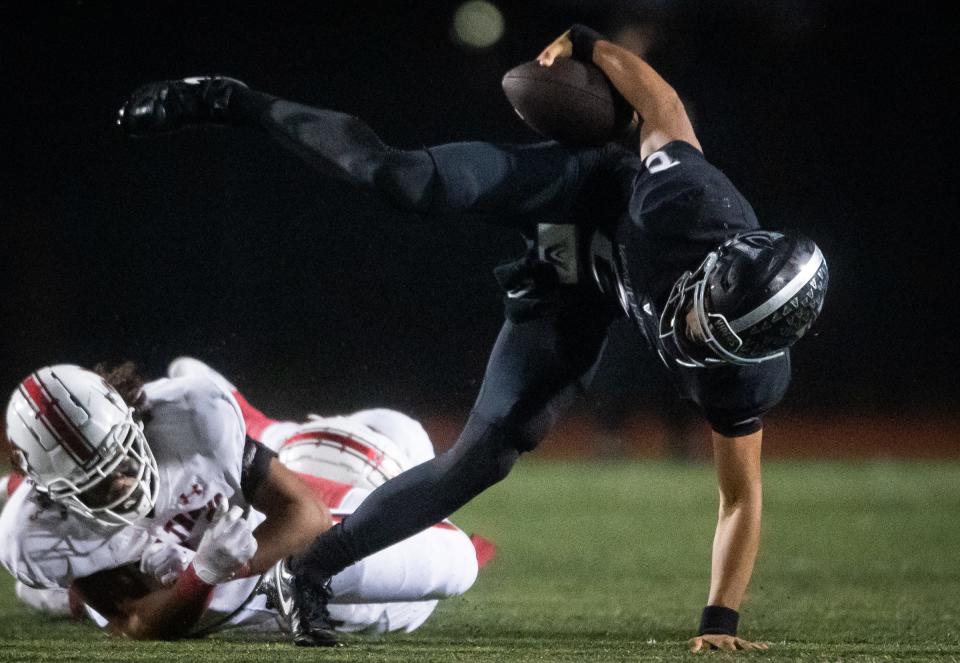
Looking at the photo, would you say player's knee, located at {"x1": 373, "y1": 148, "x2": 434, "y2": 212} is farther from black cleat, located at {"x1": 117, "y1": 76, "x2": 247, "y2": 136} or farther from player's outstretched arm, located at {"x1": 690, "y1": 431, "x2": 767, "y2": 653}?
player's outstretched arm, located at {"x1": 690, "y1": 431, "x2": 767, "y2": 653}

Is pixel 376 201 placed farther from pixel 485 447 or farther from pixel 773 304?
pixel 773 304

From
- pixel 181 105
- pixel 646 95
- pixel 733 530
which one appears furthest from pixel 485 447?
pixel 181 105

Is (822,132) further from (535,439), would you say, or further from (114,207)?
(535,439)

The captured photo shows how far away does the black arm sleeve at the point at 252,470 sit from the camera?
271cm

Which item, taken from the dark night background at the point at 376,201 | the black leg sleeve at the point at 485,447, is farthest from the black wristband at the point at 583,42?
the dark night background at the point at 376,201

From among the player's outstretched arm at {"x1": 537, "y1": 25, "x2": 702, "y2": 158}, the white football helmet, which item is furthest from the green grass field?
the player's outstretched arm at {"x1": 537, "y1": 25, "x2": 702, "y2": 158}

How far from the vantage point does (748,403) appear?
2398 millimetres

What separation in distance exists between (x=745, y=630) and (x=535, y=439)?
68 centimetres

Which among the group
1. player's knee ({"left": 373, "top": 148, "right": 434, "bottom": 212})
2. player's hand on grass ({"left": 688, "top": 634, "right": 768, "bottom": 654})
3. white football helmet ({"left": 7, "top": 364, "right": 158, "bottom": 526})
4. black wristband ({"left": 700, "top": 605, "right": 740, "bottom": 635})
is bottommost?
player's hand on grass ({"left": 688, "top": 634, "right": 768, "bottom": 654})

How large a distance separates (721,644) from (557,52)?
3.94 ft

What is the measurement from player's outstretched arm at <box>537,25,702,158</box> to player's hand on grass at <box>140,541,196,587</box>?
1.21 meters

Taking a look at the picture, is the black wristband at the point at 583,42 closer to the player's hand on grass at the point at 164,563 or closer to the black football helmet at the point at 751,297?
the black football helmet at the point at 751,297

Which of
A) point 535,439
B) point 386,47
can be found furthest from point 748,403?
point 386,47

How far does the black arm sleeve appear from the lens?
2.71 m
